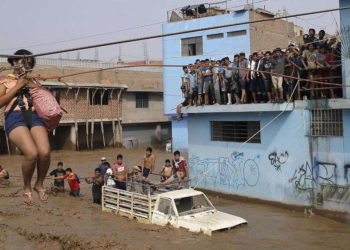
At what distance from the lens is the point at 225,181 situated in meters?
16.7

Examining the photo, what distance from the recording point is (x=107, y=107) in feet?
117

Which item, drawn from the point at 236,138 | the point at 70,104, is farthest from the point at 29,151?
the point at 70,104

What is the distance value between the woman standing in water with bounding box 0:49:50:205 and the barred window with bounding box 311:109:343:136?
34.0ft

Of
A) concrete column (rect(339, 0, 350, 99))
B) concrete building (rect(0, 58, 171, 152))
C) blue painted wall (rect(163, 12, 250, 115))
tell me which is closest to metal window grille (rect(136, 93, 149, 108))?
concrete building (rect(0, 58, 171, 152))

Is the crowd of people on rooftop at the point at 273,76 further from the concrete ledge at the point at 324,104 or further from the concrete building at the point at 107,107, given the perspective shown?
the concrete building at the point at 107,107

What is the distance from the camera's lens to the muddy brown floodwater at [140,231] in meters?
11.2

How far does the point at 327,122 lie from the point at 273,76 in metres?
2.21

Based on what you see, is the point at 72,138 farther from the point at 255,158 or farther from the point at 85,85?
the point at 255,158

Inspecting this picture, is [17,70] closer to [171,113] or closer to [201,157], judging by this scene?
[201,157]

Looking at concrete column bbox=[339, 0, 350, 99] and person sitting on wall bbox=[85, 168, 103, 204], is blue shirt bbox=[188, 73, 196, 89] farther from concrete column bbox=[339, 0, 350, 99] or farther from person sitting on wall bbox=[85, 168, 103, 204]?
concrete column bbox=[339, 0, 350, 99]

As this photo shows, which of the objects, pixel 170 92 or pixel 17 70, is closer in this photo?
pixel 17 70

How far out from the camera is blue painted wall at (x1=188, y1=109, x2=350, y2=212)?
43.4ft

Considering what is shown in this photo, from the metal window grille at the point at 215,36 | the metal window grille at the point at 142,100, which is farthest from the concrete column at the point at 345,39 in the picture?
the metal window grille at the point at 142,100

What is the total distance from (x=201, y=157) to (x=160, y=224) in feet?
20.3
